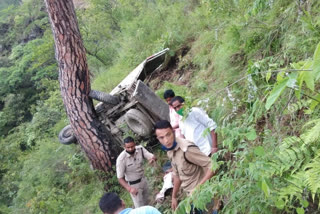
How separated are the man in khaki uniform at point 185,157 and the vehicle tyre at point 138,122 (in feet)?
9.24

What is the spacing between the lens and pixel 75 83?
569 centimetres

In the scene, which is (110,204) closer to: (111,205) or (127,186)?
(111,205)

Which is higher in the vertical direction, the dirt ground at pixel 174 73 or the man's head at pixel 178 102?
the man's head at pixel 178 102

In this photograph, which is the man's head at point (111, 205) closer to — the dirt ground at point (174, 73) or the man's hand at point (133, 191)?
the man's hand at point (133, 191)

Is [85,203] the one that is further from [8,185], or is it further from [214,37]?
[8,185]

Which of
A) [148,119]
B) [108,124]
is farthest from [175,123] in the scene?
[108,124]

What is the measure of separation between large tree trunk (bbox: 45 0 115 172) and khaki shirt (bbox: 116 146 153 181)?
203cm

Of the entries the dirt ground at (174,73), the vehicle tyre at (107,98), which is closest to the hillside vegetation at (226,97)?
the dirt ground at (174,73)

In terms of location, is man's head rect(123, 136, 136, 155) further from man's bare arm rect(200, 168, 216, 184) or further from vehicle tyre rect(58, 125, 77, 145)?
vehicle tyre rect(58, 125, 77, 145)

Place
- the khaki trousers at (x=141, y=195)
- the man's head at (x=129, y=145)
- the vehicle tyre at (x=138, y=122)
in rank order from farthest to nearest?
the vehicle tyre at (x=138, y=122) < the khaki trousers at (x=141, y=195) < the man's head at (x=129, y=145)

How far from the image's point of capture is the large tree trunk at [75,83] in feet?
18.3

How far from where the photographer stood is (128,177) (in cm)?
412

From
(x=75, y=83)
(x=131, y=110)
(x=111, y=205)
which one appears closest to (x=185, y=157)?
(x=111, y=205)

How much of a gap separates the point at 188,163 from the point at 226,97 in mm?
795
